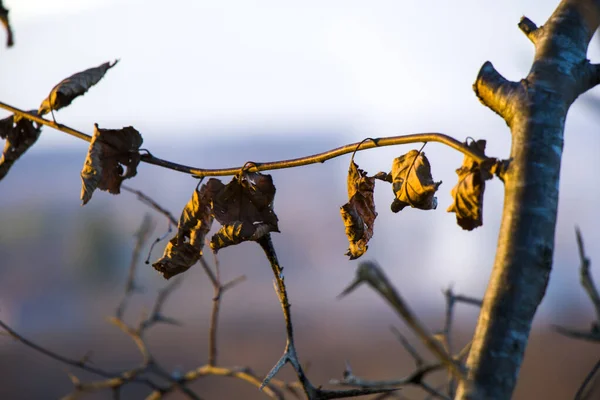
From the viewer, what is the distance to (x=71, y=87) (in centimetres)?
133

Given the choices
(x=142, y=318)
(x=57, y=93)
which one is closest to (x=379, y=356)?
(x=142, y=318)

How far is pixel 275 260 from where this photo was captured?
1.10 metres

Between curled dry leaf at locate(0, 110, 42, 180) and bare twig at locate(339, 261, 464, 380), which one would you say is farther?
curled dry leaf at locate(0, 110, 42, 180)

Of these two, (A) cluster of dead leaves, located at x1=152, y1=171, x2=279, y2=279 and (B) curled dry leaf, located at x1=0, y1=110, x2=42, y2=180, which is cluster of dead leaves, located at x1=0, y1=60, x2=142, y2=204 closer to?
(B) curled dry leaf, located at x1=0, y1=110, x2=42, y2=180

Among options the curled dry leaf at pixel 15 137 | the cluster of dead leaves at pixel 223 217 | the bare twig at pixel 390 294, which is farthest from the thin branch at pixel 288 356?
the curled dry leaf at pixel 15 137

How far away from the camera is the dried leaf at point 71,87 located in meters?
1.33

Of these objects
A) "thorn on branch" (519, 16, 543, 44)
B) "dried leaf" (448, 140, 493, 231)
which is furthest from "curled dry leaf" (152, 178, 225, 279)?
"thorn on branch" (519, 16, 543, 44)

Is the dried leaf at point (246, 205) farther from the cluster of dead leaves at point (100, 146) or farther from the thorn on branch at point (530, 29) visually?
the thorn on branch at point (530, 29)

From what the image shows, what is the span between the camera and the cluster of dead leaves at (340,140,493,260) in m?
0.93

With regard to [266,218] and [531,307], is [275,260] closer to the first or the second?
[266,218]

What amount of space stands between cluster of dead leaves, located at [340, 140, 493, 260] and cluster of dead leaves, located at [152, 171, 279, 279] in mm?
149

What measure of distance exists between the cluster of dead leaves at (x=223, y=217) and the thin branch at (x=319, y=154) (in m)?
0.04

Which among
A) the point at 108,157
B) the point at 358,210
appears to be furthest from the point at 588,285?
the point at 108,157

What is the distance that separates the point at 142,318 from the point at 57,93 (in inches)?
58.0
